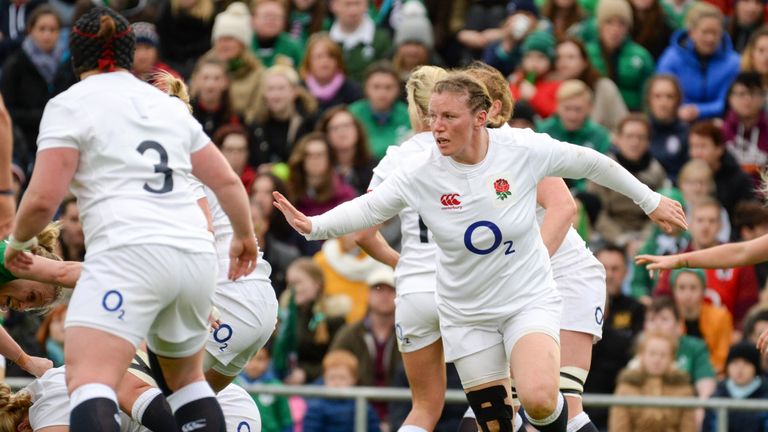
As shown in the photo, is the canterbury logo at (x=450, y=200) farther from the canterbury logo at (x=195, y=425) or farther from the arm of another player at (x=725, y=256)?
the canterbury logo at (x=195, y=425)

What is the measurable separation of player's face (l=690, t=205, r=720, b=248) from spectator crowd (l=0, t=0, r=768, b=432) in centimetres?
1

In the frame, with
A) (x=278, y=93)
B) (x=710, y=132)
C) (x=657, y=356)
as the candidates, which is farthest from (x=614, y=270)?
(x=278, y=93)

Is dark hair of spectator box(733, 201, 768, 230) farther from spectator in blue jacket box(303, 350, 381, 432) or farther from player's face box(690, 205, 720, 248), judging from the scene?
spectator in blue jacket box(303, 350, 381, 432)

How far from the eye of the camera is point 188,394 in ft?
23.2

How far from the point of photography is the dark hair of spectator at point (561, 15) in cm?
1559

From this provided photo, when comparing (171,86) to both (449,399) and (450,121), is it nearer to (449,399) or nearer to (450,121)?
(450,121)

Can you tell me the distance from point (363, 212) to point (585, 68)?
7108mm

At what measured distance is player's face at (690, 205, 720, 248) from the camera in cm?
1256

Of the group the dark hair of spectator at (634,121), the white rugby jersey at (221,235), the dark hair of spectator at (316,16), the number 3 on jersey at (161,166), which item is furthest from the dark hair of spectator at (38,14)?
the number 3 on jersey at (161,166)

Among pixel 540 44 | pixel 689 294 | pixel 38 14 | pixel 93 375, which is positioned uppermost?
pixel 540 44

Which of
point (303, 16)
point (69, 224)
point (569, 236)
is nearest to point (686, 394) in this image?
point (569, 236)

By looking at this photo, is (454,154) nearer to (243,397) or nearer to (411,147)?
(411,147)

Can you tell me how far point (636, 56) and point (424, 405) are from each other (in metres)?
7.32

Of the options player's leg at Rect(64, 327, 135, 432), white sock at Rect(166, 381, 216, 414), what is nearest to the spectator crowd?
white sock at Rect(166, 381, 216, 414)
